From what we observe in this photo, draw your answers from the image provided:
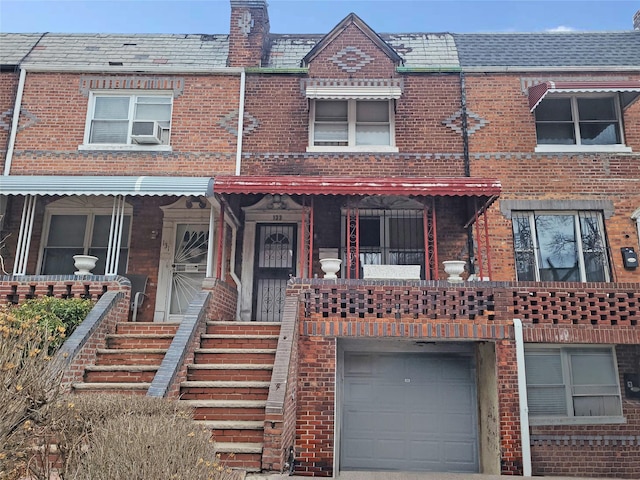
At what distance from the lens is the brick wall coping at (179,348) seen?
6.09 meters

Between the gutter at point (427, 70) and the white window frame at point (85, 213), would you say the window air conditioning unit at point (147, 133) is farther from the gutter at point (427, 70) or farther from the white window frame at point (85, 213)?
the gutter at point (427, 70)

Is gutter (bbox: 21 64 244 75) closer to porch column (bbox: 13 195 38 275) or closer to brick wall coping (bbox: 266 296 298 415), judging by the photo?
porch column (bbox: 13 195 38 275)

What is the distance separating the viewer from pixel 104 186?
9.48 m

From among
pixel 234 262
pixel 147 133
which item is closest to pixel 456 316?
pixel 234 262

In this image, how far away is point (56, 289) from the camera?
27.7ft

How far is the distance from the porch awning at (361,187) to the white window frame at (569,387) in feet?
10.2

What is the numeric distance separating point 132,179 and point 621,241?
33.6 feet

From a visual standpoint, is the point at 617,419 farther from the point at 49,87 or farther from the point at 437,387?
the point at 49,87

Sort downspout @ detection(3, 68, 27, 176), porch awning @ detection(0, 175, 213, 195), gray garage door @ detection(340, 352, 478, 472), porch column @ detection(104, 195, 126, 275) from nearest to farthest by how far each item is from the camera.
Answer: gray garage door @ detection(340, 352, 478, 472) < porch awning @ detection(0, 175, 213, 195) < porch column @ detection(104, 195, 126, 275) < downspout @ detection(3, 68, 27, 176)

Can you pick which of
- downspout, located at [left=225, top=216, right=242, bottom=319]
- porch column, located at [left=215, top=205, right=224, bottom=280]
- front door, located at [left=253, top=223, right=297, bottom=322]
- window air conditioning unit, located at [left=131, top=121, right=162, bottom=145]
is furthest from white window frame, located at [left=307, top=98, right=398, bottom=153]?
window air conditioning unit, located at [left=131, top=121, right=162, bottom=145]

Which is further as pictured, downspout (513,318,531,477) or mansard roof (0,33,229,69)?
mansard roof (0,33,229,69)

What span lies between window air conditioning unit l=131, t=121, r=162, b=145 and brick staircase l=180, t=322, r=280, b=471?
5080 mm

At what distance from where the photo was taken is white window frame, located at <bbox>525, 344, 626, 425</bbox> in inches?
344

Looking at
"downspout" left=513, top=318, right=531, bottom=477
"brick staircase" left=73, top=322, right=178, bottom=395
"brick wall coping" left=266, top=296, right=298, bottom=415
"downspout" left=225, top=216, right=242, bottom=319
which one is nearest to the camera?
"brick wall coping" left=266, top=296, right=298, bottom=415
